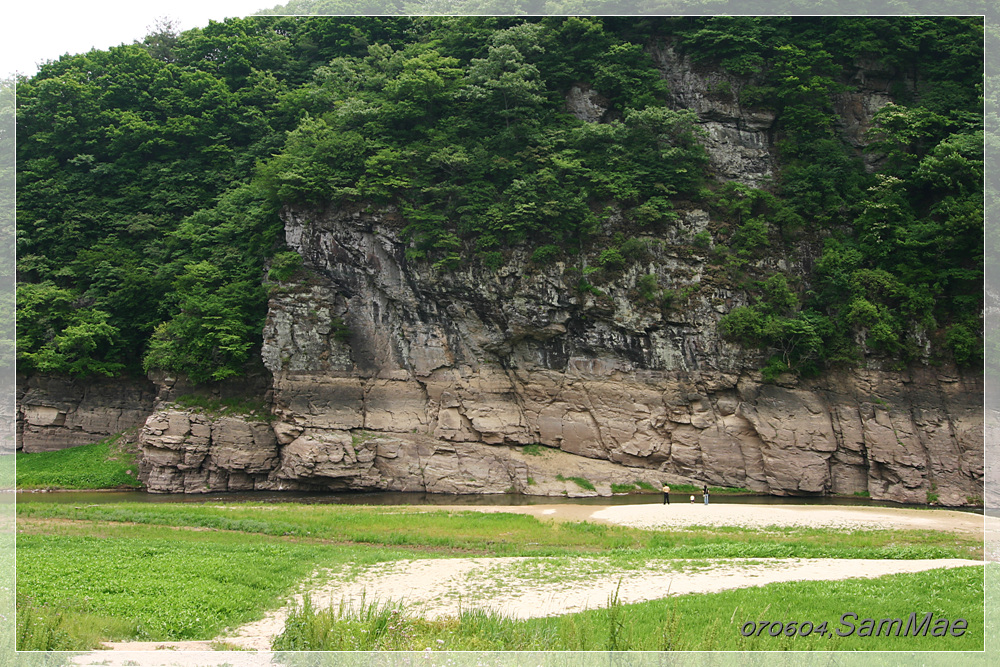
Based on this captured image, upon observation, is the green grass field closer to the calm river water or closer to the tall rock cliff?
the calm river water

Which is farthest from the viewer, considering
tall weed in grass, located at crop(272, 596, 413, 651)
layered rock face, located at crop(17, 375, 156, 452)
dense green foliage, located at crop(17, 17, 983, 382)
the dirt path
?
layered rock face, located at crop(17, 375, 156, 452)

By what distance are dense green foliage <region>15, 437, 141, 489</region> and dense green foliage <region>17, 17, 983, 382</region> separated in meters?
4.90

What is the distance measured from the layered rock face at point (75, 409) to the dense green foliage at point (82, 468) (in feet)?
3.64

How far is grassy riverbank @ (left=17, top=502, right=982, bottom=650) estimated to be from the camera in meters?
9.53

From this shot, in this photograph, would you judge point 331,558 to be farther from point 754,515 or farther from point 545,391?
point 545,391

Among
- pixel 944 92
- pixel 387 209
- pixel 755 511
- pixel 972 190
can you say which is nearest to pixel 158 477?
pixel 387 209

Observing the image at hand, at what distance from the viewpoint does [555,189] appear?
34.7 m

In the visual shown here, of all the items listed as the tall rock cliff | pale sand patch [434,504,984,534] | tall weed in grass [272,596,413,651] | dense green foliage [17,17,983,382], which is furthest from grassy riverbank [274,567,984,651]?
dense green foliage [17,17,983,382]

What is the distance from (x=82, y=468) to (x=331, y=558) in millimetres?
25930

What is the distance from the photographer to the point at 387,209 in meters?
35.7

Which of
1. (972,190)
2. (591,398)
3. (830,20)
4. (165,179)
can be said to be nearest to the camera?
(972,190)

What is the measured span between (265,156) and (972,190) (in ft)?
135

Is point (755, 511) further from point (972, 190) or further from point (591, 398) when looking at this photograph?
point (972, 190)

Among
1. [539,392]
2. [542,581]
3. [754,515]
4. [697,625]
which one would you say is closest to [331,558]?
[542,581]
